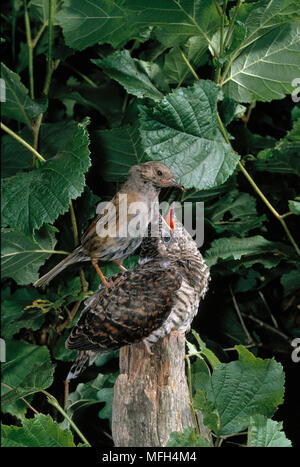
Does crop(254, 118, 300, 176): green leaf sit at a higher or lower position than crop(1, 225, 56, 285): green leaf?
higher

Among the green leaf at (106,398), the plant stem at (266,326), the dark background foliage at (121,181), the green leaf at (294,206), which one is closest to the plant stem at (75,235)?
the dark background foliage at (121,181)

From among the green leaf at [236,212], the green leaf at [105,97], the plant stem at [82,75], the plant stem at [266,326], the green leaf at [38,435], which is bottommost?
the plant stem at [266,326]

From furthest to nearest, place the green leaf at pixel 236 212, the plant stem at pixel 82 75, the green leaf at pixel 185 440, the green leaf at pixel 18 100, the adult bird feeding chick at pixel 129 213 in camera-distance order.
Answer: the plant stem at pixel 82 75
the green leaf at pixel 236 212
the green leaf at pixel 18 100
the adult bird feeding chick at pixel 129 213
the green leaf at pixel 185 440

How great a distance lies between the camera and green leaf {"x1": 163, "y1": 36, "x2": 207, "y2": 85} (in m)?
1.38

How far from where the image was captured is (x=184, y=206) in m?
1.35

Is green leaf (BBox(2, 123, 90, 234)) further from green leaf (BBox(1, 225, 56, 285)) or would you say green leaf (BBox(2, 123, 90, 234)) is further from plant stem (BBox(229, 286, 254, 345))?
plant stem (BBox(229, 286, 254, 345))

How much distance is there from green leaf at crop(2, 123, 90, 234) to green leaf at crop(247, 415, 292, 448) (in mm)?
508

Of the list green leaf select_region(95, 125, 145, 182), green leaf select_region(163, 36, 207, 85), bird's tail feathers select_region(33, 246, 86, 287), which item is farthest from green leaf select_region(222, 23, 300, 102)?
bird's tail feathers select_region(33, 246, 86, 287)

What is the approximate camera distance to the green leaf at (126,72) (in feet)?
4.23

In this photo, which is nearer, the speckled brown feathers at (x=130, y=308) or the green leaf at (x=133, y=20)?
the speckled brown feathers at (x=130, y=308)

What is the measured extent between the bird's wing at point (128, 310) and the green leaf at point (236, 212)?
0.41m

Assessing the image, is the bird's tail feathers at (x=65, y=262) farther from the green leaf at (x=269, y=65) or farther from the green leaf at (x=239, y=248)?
the green leaf at (x=269, y=65)
